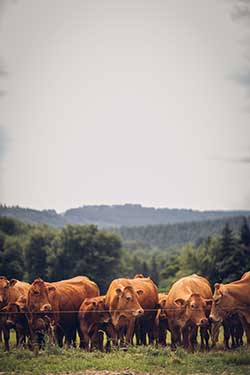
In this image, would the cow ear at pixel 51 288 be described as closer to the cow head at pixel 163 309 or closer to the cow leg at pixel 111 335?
the cow leg at pixel 111 335

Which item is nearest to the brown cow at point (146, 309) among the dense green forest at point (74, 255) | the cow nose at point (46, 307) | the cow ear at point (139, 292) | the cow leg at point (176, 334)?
the cow ear at point (139, 292)

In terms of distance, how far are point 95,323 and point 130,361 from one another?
3.18 m

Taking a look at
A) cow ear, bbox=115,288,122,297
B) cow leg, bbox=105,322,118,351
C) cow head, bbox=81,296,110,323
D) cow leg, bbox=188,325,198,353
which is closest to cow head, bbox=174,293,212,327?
cow leg, bbox=188,325,198,353

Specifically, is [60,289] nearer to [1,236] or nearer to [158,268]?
[1,236]

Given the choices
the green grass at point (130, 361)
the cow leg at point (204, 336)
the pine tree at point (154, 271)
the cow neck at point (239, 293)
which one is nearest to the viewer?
the green grass at point (130, 361)

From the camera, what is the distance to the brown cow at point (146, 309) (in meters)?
23.0

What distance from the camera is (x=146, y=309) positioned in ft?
75.5

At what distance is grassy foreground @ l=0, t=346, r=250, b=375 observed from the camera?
17.8m

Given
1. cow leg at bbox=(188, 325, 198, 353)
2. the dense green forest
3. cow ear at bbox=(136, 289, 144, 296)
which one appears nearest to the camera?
cow leg at bbox=(188, 325, 198, 353)

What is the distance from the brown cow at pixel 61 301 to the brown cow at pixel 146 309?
1.58 metres

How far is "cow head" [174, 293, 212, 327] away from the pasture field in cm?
113

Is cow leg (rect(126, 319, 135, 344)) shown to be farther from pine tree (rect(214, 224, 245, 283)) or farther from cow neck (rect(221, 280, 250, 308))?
pine tree (rect(214, 224, 245, 283))

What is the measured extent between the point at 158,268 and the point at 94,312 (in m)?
68.6

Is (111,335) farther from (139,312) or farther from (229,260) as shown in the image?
(229,260)
